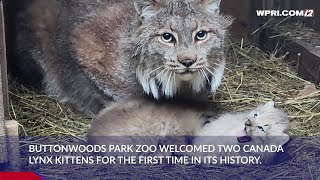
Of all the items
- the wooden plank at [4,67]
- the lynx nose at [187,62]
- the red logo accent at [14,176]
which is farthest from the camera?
the red logo accent at [14,176]

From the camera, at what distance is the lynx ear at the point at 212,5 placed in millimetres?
4564

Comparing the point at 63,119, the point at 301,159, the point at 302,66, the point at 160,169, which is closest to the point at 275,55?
the point at 302,66

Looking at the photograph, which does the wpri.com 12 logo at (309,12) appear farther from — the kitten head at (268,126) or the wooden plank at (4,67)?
the wooden plank at (4,67)

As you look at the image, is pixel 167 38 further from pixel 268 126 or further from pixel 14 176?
pixel 14 176

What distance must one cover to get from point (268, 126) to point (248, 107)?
16 cm

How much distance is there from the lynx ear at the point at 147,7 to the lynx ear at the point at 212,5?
0.82ft

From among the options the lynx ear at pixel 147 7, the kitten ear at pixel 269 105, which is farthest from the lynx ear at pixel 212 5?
the kitten ear at pixel 269 105

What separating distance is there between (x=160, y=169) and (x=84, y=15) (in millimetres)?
1001

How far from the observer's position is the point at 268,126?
4664 millimetres

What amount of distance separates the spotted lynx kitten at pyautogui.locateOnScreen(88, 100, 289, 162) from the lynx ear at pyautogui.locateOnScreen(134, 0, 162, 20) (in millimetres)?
495

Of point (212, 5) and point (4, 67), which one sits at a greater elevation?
point (212, 5)

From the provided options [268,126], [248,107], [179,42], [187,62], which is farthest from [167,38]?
[268,126]

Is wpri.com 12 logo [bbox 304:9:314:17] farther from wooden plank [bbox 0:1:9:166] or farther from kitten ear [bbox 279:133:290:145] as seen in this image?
wooden plank [bbox 0:1:9:166]

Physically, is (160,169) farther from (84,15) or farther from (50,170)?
(84,15)
